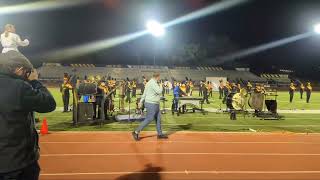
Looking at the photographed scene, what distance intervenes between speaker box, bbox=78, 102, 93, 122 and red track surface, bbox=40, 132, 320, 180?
1.69 m

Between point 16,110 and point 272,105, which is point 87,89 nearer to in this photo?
point 272,105

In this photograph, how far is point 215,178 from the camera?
24.4ft

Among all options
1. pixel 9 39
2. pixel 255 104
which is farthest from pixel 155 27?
pixel 9 39

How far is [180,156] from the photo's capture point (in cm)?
927

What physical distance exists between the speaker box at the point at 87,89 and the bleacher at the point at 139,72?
40078 mm

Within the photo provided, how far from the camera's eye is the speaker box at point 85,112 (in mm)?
13938

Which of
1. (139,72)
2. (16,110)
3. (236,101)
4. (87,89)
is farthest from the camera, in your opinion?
(139,72)

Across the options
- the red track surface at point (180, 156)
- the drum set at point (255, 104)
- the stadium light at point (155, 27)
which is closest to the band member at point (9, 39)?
the red track surface at point (180, 156)

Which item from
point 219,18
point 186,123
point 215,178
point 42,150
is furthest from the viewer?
point 219,18

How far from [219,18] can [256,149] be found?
5141 cm

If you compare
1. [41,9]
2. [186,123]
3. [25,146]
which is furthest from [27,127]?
[41,9]

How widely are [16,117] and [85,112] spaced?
35.1ft

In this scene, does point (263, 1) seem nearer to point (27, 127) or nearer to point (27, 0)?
point (27, 0)

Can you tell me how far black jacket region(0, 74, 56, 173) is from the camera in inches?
132
